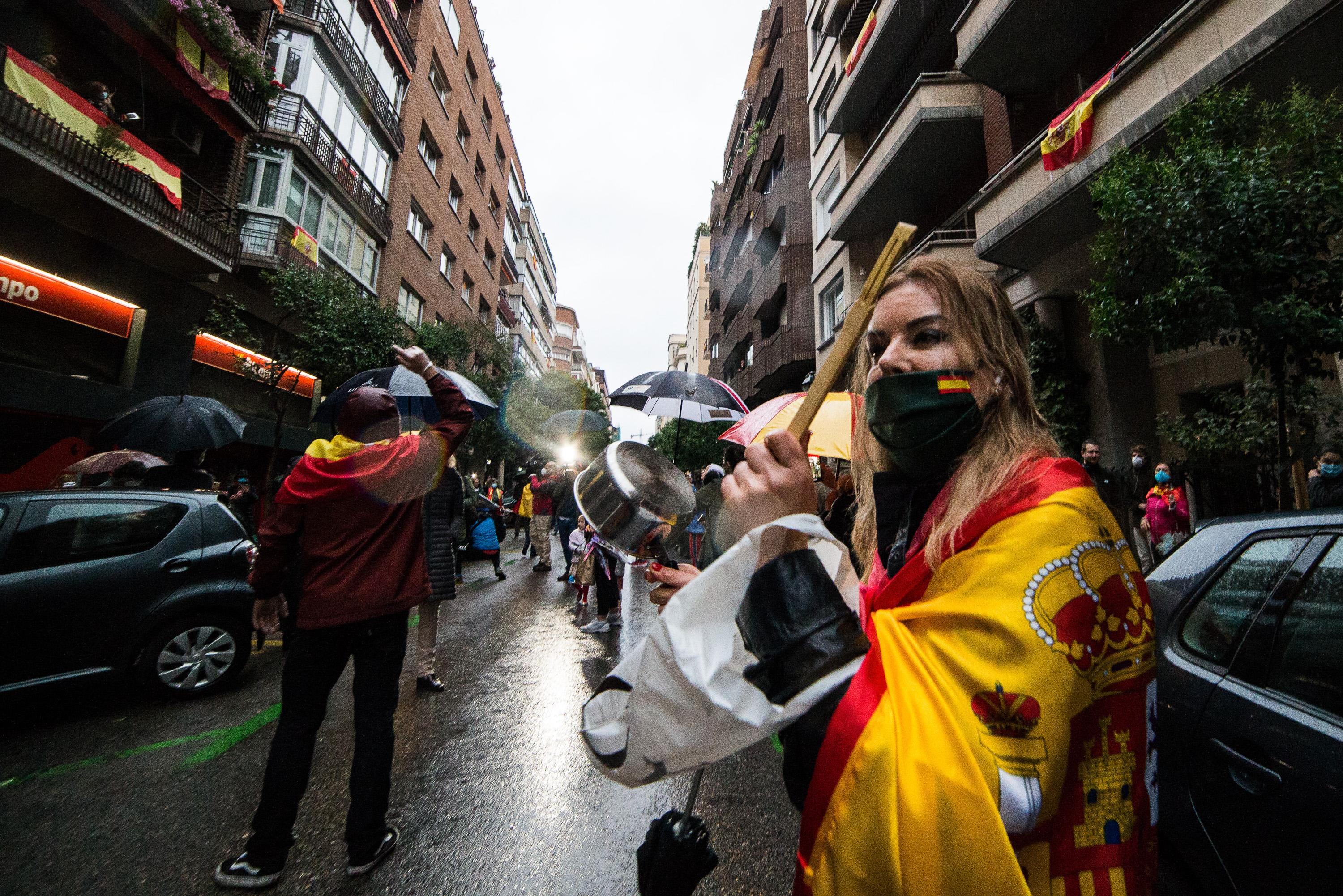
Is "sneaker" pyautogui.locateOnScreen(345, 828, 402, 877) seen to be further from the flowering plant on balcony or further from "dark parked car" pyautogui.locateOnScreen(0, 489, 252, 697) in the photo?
the flowering plant on balcony

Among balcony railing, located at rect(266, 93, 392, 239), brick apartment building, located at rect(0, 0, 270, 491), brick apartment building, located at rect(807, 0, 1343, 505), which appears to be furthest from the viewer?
balcony railing, located at rect(266, 93, 392, 239)

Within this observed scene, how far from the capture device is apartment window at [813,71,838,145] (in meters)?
17.5

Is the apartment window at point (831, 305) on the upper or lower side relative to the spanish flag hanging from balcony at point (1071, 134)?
upper

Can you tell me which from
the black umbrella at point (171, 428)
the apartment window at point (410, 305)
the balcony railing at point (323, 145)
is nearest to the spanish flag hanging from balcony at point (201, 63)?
the balcony railing at point (323, 145)

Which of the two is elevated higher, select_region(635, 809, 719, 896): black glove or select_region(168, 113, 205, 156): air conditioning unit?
select_region(168, 113, 205, 156): air conditioning unit

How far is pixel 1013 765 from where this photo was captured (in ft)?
2.23

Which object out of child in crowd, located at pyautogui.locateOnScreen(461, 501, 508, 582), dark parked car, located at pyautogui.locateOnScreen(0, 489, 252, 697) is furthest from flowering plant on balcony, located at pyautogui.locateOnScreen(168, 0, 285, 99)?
dark parked car, located at pyautogui.locateOnScreen(0, 489, 252, 697)

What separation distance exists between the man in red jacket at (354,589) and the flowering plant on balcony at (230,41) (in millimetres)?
13956

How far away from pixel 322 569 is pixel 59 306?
12096 millimetres

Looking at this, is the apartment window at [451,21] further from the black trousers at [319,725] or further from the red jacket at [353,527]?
the black trousers at [319,725]

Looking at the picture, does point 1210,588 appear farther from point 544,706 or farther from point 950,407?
point 544,706

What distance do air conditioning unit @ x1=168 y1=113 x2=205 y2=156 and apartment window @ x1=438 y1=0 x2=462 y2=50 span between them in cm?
1451

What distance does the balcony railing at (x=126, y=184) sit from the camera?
8859mm

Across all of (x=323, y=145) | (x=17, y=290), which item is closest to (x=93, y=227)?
(x=17, y=290)
